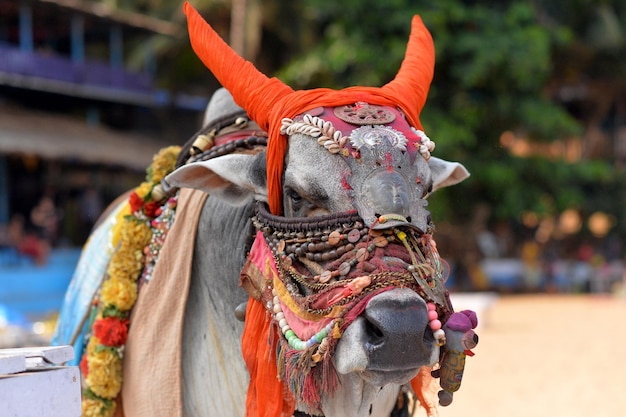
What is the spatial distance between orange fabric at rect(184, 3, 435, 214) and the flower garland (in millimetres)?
723

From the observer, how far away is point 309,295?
8.26 ft

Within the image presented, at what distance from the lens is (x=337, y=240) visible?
247 cm

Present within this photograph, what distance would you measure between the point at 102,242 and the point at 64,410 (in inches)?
62.1

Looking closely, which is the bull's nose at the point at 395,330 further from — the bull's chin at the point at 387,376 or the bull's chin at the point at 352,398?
the bull's chin at the point at 352,398

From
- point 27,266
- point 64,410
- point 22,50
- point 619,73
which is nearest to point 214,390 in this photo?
point 64,410

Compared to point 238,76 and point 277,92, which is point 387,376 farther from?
point 238,76

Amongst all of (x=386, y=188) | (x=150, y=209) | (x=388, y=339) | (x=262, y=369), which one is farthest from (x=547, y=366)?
(x=388, y=339)

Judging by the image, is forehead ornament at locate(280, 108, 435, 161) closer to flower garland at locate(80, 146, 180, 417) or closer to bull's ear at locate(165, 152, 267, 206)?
bull's ear at locate(165, 152, 267, 206)

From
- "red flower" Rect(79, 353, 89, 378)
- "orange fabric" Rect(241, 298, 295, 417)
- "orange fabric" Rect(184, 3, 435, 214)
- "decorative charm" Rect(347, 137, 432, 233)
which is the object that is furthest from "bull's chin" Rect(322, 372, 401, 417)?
"red flower" Rect(79, 353, 89, 378)

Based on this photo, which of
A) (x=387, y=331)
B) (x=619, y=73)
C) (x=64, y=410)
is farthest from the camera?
(x=619, y=73)

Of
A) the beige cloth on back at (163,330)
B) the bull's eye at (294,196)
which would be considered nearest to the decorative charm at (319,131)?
the bull's eye at (294,196)

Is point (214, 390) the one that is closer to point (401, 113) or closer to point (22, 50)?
point (401, 113)

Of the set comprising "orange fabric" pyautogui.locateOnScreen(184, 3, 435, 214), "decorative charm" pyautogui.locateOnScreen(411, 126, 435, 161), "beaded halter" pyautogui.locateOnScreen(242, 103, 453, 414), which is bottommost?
"beaded halter" pyautogui.locateOnScreen(242, 103, 453, 414)

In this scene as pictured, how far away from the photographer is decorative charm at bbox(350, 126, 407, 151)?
8.40 feet
